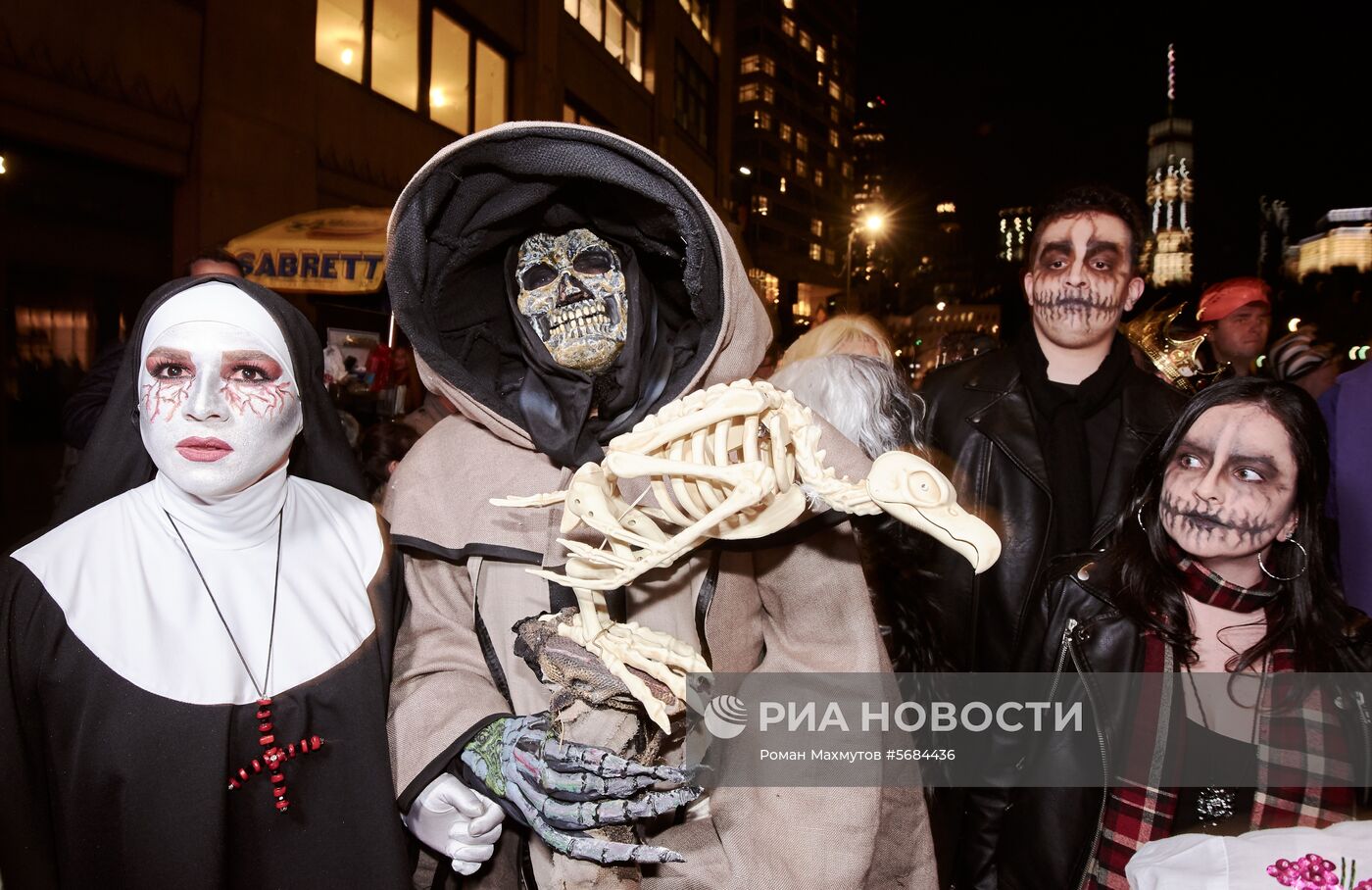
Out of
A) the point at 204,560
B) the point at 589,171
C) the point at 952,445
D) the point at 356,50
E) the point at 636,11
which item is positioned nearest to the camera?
the point at 204,560

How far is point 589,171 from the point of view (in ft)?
5.98

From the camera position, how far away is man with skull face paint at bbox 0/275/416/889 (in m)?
1.52

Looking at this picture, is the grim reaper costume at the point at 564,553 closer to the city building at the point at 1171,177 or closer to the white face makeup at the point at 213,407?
the white face makeup at the point at 213,407

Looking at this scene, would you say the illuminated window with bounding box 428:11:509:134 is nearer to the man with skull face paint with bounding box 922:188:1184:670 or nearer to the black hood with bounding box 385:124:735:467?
the black hood with bounding box 385:124:735:467

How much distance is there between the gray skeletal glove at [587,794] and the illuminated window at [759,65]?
92522 mm

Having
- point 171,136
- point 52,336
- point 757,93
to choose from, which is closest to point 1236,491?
point 52,336

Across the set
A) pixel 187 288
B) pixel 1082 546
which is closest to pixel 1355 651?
pixel 1082 546

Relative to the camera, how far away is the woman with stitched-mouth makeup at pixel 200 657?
1.52 metres

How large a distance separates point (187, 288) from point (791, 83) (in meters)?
97.9

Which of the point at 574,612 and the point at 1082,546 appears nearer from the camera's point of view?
the point at 574,612

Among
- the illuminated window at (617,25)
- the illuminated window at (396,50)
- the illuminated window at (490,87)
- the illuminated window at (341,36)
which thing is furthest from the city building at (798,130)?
the illuminated window at (341,36)

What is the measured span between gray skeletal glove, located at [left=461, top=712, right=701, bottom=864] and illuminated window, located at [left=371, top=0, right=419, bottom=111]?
37.4ft

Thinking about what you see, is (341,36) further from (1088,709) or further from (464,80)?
(1088,709)

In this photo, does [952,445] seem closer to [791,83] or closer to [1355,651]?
[1355,651]
